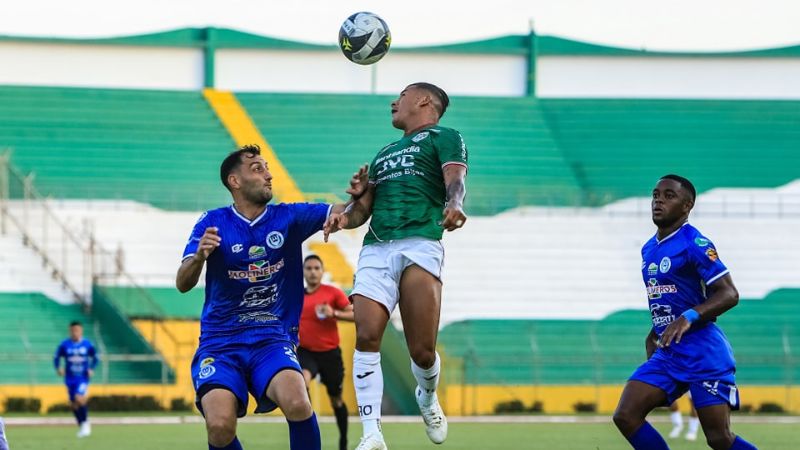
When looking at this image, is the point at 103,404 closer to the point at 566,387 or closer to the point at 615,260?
the point at 566,387

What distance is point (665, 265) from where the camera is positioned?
10469 millimetres

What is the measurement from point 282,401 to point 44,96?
3282 cm

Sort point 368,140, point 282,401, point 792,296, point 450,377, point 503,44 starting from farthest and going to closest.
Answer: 1. point 503,44
2. point 368,140
3. point 792,296
4. point 450,377
5. point 282,401

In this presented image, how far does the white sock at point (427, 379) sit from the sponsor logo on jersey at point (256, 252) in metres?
1.72

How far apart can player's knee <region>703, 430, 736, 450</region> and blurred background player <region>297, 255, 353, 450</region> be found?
6737 millimetres

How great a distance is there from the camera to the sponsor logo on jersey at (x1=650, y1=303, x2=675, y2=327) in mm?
10484

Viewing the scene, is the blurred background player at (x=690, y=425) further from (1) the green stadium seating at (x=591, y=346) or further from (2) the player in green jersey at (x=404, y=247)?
(2) the player in green jersey at (x=404, y=247)

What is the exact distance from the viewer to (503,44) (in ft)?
149

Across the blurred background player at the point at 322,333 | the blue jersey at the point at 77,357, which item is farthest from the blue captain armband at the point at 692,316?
the blue jersey at the point at 77,357

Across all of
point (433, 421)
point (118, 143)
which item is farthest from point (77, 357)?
point (118, 143)

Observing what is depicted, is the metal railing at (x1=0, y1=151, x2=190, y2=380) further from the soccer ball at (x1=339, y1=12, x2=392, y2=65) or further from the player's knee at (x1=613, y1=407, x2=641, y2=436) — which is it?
the player's knee at (x1=613, y1=407, x2=641, y2=436)

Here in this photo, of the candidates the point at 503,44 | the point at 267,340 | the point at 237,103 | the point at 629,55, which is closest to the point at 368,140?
the point at 237,103

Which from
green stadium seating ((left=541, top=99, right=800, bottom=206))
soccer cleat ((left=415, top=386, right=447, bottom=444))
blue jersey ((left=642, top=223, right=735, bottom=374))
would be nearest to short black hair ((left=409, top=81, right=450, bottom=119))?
blue jersey ((left=642, top=223, right=735, bottom=374))

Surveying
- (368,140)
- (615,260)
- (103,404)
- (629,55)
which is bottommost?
(103,404)
